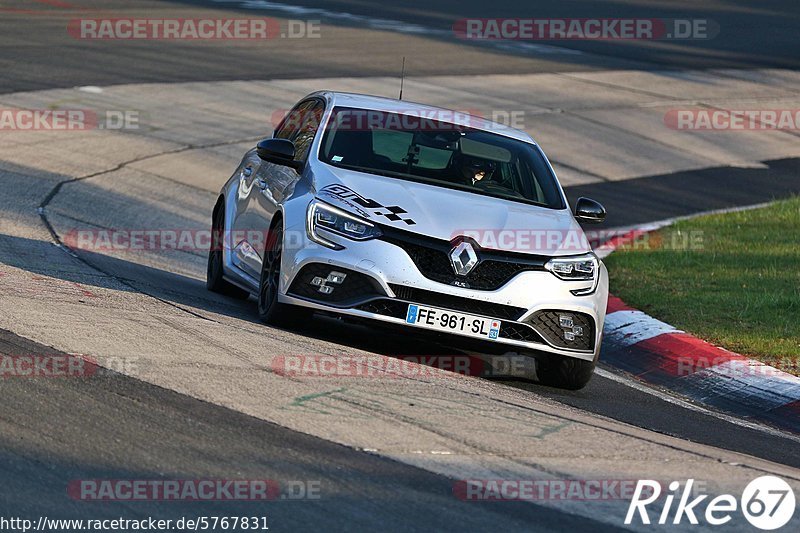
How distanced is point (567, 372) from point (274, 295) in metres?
1.88

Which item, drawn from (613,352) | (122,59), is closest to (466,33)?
(122,59)

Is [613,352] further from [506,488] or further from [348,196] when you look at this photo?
[506,488]

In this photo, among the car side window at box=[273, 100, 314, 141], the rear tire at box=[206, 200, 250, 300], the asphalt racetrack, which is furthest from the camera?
the rear tire at box=[206, 200, 250, 300]

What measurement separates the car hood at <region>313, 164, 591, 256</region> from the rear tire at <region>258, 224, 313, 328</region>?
1.54 feet

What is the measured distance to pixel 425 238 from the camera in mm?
8117

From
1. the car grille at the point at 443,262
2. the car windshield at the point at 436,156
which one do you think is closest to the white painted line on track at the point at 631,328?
the car windshield at the point at 436,156

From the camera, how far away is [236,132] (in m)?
19.4

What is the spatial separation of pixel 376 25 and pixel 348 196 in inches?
911

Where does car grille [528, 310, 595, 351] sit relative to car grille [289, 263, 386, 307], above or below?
below

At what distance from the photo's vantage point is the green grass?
1045 cm

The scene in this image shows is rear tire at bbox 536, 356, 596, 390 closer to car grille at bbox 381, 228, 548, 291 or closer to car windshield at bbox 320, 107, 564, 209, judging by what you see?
car grille at bbox 381, 228, 548, 291

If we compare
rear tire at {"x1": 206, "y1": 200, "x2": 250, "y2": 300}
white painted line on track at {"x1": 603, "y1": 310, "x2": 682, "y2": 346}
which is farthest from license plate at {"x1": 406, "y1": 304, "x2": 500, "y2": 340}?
rear tire at {"x1": 206, "y1": 200, "x2": 250, "y2": 300}

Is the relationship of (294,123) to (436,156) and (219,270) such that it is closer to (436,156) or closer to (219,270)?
(219,270)

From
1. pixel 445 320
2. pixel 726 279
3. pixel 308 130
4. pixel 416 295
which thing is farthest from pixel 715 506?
pixel 726 279
